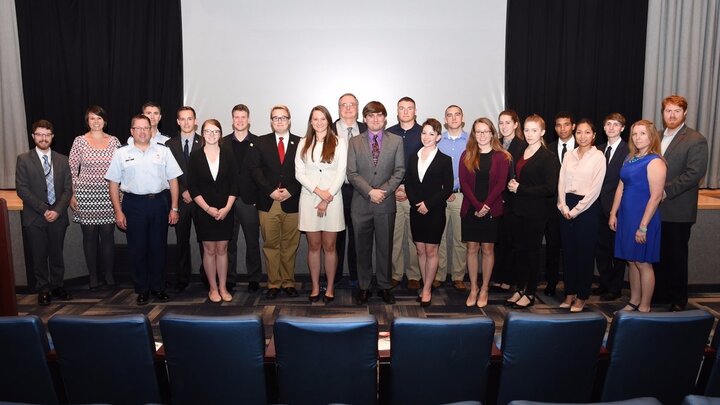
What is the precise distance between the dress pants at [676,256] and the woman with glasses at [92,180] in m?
4.47

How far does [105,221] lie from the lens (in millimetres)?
4488

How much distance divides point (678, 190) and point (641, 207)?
1.27 ft

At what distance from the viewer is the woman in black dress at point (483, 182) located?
395 centimetres

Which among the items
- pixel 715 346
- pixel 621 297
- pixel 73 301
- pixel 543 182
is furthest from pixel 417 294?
pixel 73 301

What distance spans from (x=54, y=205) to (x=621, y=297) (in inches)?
188

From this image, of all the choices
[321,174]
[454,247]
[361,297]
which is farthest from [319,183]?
[454,247]

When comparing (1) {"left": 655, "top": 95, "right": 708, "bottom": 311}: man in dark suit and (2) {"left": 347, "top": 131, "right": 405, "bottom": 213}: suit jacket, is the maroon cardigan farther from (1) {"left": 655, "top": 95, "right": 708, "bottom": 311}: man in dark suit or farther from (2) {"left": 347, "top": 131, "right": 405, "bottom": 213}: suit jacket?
(1) {"left": 655, "top": 95, "right": 708, "bottom": 311}: man in dark suit

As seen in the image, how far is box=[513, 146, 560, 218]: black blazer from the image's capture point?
389 cm

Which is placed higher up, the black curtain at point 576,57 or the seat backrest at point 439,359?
the black curtain at point 576,57

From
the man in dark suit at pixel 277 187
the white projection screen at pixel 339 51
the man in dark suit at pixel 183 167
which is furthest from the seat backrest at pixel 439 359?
the white projection screen at pixel 339 51

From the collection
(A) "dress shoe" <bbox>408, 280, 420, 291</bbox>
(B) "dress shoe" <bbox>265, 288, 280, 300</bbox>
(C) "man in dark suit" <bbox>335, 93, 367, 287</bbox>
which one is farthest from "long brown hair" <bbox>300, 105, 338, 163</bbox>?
(A) "dress shoe" <bbox>408, 280, 420, 291</bbox>

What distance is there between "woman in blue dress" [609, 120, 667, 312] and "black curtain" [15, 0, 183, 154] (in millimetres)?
4675

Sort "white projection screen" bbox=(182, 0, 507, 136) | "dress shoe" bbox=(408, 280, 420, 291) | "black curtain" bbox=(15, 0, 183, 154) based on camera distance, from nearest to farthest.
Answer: "dress shoe" bbox=(408, 280, 420, 291) → "white projection screen" bbox=(182, 0, 507, 136) → "black curtain" bbox=(15, 0, 183, 154)

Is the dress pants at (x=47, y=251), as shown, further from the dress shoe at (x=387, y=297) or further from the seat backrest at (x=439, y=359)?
the seat backrest at (x=439, y=359)
